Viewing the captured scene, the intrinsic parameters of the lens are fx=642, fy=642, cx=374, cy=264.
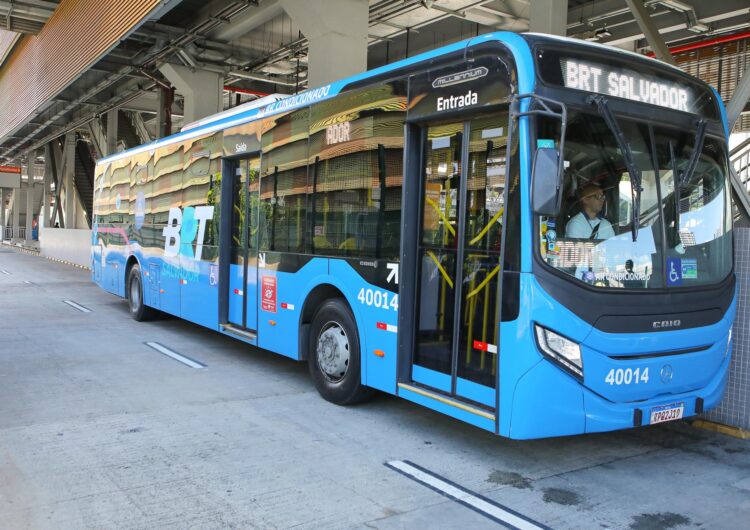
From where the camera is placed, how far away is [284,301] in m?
7.31

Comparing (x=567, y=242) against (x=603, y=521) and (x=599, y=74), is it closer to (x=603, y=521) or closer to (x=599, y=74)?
(x=599, y=74)

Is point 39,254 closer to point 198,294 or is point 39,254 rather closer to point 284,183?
point 198,294

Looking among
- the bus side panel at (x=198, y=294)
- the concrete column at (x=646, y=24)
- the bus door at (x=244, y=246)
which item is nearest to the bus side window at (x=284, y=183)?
the bus door at (x=244, y=246)

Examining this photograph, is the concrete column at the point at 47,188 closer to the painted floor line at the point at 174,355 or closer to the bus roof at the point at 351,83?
the bus roof at the point at 351,83

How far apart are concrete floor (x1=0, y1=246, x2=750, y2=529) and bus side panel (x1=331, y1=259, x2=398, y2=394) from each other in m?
0.50

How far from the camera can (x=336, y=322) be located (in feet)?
21.4

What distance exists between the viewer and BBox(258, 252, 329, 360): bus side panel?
686 cm

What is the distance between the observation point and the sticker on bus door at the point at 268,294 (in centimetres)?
755

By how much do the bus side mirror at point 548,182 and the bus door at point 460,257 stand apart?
19.3 inches

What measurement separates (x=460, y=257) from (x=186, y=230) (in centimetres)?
616

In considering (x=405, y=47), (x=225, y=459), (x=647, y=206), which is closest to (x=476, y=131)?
(x=647, y=206)

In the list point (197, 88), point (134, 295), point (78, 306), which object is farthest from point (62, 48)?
point (134, 295)

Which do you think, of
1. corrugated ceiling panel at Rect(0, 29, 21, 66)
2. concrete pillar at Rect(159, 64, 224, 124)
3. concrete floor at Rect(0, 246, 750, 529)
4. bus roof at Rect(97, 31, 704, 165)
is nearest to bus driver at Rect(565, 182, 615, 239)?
bus roof at Rect(97, 31, 704, 165)

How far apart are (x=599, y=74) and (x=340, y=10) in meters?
7.98
